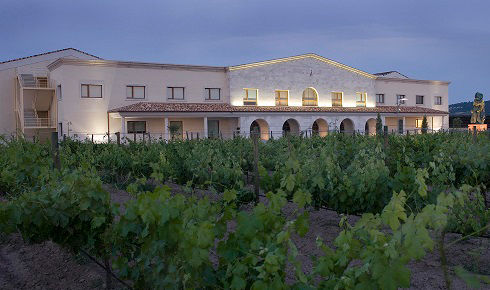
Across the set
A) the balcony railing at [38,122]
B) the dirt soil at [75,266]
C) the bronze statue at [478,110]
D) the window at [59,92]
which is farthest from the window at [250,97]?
the dirt soil at [75,266]

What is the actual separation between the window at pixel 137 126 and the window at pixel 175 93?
2.43 meters

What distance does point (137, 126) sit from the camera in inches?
1062

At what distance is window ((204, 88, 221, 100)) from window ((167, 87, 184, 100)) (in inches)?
63.8

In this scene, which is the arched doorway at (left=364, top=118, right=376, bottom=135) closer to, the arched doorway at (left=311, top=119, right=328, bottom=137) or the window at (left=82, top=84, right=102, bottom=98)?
the arched doorway at (left=311, top=119, right=328, bottom=137)

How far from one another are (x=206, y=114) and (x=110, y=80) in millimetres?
5832

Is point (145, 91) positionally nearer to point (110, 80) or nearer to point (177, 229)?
point (110, 80)

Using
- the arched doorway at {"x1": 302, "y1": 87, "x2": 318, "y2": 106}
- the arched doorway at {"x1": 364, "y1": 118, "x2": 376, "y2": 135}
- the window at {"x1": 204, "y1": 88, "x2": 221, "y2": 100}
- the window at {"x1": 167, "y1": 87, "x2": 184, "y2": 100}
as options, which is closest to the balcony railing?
the window at {"x1": 167, "y1": 87, "x2": 184, "y2": 100}

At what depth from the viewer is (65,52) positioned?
2931 centimetres

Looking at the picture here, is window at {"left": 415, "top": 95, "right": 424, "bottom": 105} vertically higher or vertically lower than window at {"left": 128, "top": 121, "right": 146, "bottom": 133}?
higher

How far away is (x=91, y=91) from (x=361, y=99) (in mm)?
19702

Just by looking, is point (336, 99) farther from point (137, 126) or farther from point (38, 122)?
point (38, 122)

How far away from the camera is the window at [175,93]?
2817 cm

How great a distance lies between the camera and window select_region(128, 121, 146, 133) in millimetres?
26766

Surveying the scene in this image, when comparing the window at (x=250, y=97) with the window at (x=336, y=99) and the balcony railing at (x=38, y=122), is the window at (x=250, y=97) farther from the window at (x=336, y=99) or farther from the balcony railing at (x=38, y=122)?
the balcony railing at (x=38, y=122)
